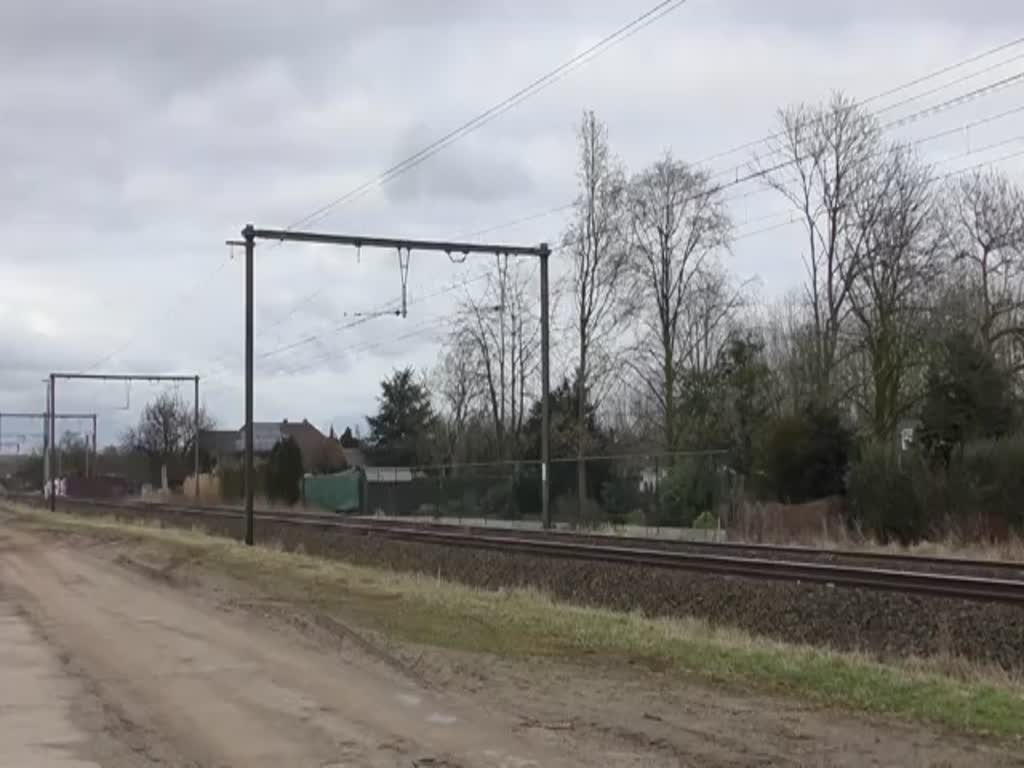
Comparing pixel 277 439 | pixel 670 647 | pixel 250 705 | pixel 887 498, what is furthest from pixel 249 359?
pixel 277 439

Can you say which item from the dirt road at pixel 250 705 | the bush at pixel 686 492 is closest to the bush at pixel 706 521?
the bush at pixel 686 492

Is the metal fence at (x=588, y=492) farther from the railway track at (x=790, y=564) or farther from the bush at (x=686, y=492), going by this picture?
the railway track at (x=790, y=564)

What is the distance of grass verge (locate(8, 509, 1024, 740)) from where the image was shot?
10898 millimetres

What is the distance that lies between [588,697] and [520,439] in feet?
216

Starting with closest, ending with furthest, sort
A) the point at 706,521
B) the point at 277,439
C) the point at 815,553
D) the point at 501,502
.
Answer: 1. the point at 815,553
2. the point at 706,521
3. the point at 501,502
4. the point at 277,439

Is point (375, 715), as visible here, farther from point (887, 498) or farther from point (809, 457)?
point (809, 457)

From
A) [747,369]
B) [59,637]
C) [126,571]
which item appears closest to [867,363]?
[747,369]

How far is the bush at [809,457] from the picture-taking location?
136 feet

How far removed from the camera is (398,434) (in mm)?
113375

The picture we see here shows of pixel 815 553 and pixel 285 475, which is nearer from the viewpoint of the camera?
pixel 815 553

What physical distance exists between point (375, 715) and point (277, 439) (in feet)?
409

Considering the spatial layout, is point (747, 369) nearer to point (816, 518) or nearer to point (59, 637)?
point (816, 518)

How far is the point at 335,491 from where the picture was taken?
7531cm

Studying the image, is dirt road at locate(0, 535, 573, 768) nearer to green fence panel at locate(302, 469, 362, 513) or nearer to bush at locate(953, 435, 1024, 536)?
bush at locate(953, 435, 1024, 536)
